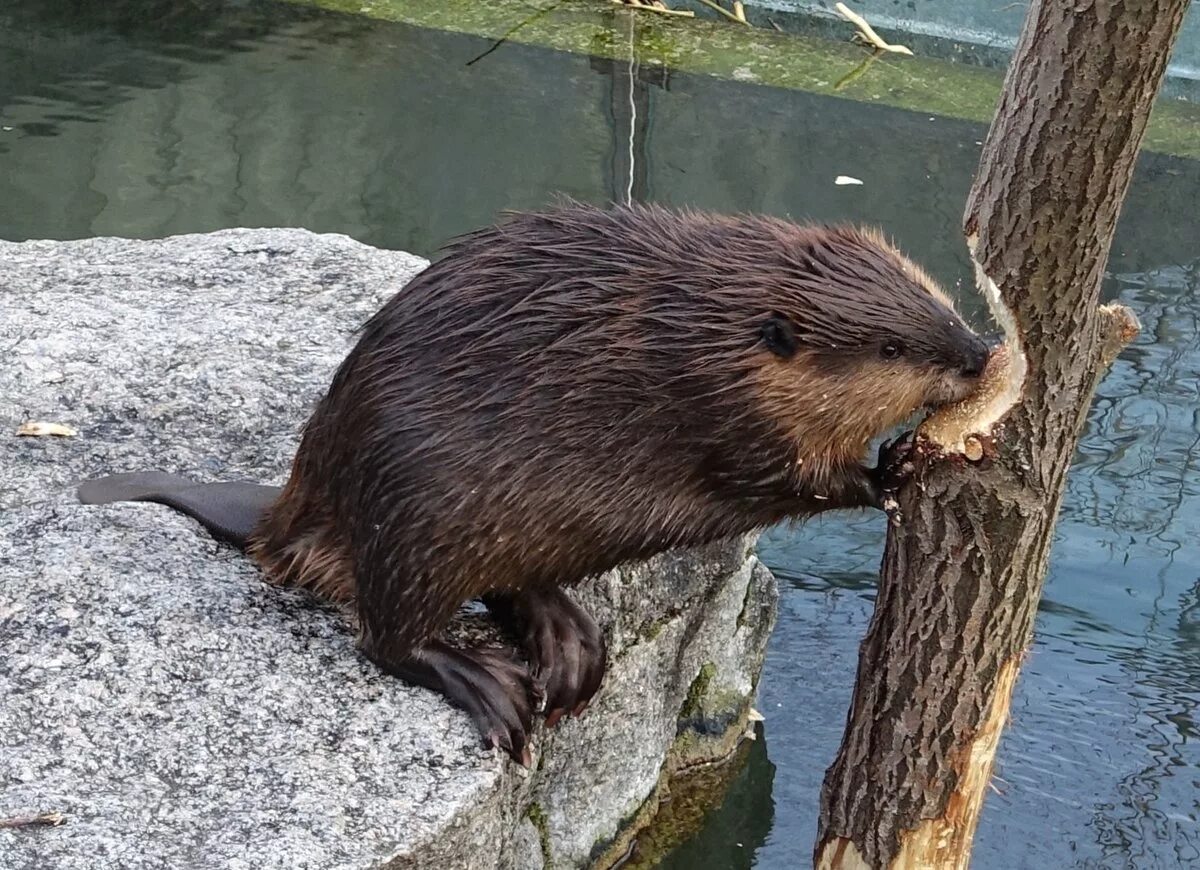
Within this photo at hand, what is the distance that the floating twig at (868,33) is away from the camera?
23.3ft

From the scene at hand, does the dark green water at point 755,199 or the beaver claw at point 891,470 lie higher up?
the beaver claw at point 891,470

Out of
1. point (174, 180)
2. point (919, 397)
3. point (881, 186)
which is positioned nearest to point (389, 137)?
point (174, 180)

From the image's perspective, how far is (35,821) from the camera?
201 centimetres

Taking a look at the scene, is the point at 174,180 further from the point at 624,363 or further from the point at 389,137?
the point at 624,363

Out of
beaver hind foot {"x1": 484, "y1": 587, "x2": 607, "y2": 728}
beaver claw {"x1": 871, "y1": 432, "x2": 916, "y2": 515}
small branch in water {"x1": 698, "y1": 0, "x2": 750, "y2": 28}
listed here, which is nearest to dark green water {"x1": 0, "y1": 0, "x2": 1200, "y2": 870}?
small branch in water {"x1": 698, "y1": 0, "x2": 750, "y2": 28}

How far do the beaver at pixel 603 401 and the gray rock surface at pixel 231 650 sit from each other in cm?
16

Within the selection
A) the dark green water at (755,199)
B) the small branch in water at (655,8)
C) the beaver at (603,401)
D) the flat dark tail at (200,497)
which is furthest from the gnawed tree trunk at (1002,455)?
the small branch in water at (655,8)

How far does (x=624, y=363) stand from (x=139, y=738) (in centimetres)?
82

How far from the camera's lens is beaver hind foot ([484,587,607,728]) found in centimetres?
246

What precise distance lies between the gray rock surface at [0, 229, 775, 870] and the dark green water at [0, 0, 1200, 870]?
1.46ft

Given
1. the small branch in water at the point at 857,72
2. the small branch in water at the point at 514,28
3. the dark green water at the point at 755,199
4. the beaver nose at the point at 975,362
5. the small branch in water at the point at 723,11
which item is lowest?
the dark green water at the point at 755,199

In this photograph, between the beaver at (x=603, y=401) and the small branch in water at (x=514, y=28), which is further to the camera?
the small branch in water at (x=514, y=28)

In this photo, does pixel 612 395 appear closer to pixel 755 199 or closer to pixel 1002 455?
pixel 1002 455

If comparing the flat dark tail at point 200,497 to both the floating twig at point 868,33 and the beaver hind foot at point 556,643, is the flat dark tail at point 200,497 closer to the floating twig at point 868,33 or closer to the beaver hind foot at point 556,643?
the beaver hind foot at point 556,643
